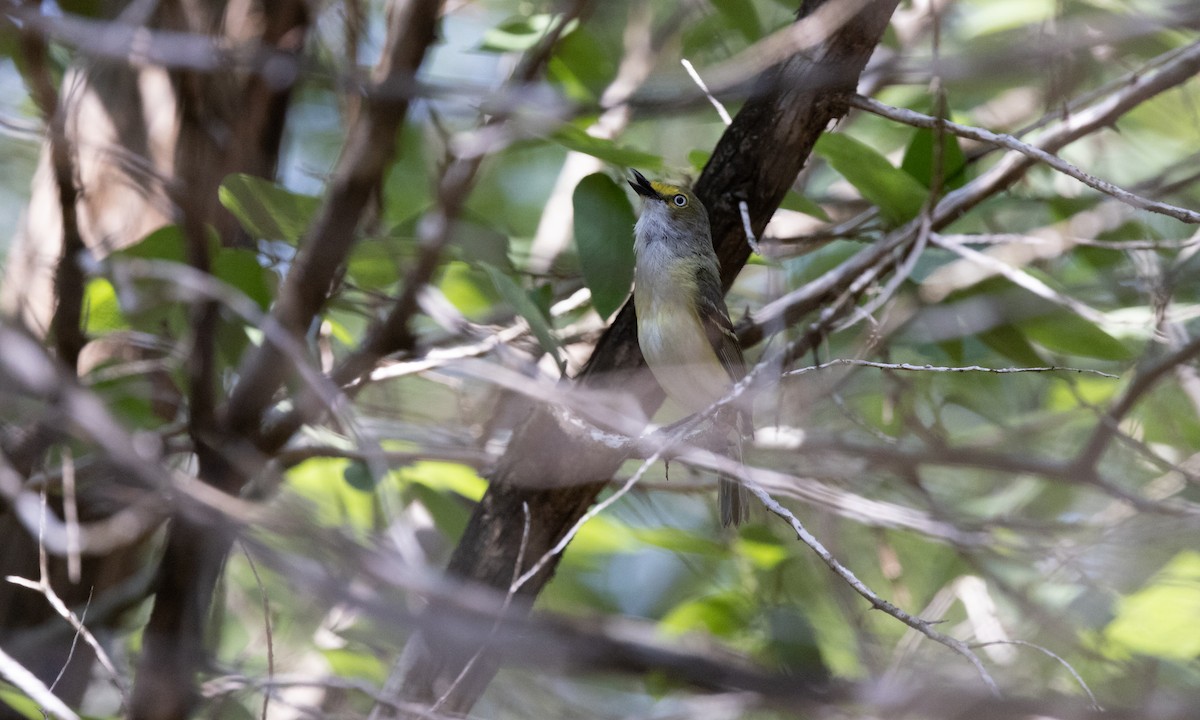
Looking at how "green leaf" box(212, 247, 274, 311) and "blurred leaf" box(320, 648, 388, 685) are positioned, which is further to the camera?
"blurred leaf" box(320, 648, 388, 685)

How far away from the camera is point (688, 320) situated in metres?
3.28

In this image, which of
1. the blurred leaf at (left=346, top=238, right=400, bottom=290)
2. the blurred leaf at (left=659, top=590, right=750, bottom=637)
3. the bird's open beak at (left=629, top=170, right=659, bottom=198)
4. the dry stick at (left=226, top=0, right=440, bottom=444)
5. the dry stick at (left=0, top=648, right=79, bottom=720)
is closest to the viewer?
the dry stick at (left=0, top=648, right=79, bottom=720)

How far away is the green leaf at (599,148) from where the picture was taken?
9.27 ft

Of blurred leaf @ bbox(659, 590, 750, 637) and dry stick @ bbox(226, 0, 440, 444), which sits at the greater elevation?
dry stick @ bbox(226, 0, 440, 444)

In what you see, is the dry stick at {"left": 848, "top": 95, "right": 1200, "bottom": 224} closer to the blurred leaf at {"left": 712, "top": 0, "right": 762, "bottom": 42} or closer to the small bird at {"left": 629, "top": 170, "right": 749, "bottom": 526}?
the small bird at {"left": 629, "top": 170, "right": 749, "bottom": 526}

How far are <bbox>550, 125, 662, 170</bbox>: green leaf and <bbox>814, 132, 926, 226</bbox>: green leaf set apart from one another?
521 millimetres

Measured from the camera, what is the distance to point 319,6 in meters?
3.60

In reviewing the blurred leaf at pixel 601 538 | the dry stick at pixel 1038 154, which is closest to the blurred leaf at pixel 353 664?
the blurred leaf at pixel 601 538

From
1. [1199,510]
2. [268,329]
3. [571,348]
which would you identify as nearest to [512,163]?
[571,348]

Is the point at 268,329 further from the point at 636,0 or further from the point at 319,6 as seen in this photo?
the point at 636,0

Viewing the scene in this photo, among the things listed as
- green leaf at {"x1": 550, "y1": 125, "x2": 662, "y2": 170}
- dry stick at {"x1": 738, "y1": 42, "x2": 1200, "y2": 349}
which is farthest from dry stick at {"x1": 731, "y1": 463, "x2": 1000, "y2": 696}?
green leaf at {"x1": 550, "y1": 125, "x2": 662, "y2": 170}

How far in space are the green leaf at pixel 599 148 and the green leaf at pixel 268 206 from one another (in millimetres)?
781

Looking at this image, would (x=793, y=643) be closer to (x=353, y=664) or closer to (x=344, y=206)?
(x=353, y=664)

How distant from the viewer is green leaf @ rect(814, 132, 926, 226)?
115 inches
